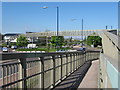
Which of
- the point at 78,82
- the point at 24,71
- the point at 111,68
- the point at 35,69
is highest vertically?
the point at 111,68

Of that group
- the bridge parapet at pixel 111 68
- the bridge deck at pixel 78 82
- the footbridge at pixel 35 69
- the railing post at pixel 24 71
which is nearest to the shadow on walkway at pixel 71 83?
the bridge deck at pixel 78 82

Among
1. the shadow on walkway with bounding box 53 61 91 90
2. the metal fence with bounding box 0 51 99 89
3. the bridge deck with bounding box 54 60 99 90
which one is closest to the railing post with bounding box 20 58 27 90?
the metal fence with bounding box 0 51 99 89

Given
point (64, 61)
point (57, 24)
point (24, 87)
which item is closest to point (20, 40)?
point (57, 24)

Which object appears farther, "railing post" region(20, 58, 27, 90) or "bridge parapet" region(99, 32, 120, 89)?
"railing post" region(20, 58, 27, 90)

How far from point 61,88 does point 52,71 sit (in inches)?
30.6

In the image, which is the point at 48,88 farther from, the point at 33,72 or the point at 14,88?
the point at 14,88

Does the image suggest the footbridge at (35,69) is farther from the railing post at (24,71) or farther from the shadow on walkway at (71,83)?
the shadow on walkway at (71,83)

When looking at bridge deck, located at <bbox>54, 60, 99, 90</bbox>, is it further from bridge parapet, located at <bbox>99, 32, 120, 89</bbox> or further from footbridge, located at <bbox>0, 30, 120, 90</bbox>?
bridge parapet, located at <bbox>99, 32, 120, 89</bbox>

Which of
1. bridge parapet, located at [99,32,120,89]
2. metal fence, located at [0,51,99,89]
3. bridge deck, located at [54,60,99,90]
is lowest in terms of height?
bridge deck, located at [54,60,99,90]

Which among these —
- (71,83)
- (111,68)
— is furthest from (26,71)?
(71,83)

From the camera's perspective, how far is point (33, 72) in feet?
22.4

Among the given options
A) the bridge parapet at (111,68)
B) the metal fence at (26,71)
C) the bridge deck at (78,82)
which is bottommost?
the bridge deck at (78,82)

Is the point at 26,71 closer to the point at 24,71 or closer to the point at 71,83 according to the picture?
the point at 24,71

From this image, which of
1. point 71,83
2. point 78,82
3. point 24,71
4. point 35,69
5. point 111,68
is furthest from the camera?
point 78,82
